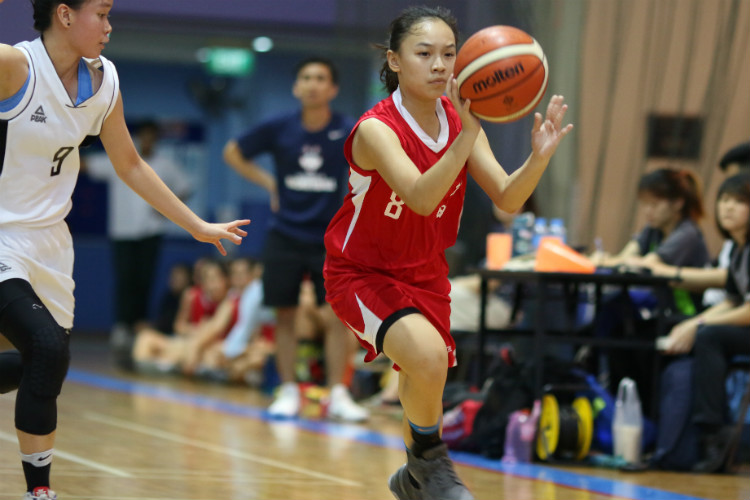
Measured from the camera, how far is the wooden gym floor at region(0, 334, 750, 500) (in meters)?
4.36

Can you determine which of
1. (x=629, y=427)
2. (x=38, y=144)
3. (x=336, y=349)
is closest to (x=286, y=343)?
(x=336, y=349)

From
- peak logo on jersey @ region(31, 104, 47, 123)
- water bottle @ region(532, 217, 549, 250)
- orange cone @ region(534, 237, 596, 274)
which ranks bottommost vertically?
orange cone @ region(534, 237, 596, 274)

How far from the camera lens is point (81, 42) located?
11.3 feet

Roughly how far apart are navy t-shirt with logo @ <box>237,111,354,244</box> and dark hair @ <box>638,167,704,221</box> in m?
2.08

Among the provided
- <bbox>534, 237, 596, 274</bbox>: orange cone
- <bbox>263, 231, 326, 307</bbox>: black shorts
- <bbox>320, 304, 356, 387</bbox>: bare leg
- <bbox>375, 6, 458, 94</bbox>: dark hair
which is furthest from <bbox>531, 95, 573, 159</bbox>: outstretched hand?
<bbox>320, 304, 356, 387</bbox>: bare leg

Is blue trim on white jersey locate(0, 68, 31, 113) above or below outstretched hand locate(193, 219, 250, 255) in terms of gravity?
above

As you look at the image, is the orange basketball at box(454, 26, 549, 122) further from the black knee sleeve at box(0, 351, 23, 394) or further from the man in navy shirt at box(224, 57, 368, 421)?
the man in navy shirt at box(224, 57, 368, 421)

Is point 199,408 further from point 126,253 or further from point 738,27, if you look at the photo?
point 738,27

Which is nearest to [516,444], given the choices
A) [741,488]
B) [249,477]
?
[741,488]

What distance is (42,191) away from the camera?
136 inches

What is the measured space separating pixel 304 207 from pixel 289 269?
17.7 inches

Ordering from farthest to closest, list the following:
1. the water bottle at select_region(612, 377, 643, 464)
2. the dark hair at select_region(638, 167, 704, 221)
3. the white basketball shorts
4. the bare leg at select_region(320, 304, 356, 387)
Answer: the bare leg at select_region(320, 304, 356, 387)
the dark hair at select_region(638, 167, 704, 221)
the water bottle at select_region(612, 377, 643, 464)
the white basketball shorts

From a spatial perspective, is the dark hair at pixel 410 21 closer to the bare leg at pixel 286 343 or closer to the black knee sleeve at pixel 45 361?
the black knee sleeve at pixel 45 361

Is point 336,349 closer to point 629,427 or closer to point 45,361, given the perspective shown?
point 629,427
